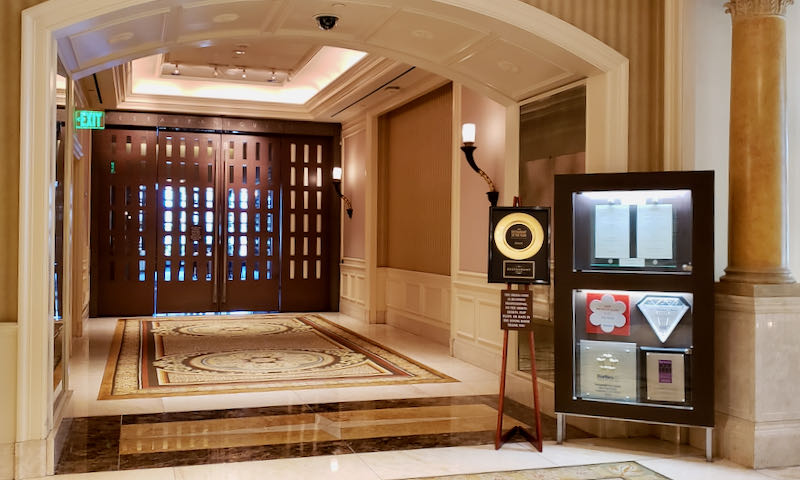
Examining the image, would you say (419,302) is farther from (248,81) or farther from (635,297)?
(635,297)

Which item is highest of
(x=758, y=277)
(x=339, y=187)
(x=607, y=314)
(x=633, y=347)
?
(x=339, y=187)

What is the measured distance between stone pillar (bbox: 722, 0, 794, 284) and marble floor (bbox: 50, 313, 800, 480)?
3.86ft

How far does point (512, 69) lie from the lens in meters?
5.33

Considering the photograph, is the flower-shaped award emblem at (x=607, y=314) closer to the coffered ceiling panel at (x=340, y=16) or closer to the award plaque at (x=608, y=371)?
the award plaque at (x=608, y=371)

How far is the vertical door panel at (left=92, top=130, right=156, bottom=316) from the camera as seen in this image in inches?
437

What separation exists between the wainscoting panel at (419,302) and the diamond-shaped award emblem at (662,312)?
13.7 ft

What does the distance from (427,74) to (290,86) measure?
3552 millimetres

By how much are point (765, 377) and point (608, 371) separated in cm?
85

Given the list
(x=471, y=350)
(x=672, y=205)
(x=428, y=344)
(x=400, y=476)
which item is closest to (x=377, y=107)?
(x=428, y=344)

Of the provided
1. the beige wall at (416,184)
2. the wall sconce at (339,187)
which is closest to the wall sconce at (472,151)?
the beige wall at (416,184)

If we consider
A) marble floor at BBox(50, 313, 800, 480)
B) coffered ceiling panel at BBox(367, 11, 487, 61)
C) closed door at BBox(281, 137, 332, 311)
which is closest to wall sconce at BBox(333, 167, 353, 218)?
closed door at BBox(281, 137, 332, 311)

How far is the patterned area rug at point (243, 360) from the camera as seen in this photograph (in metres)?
6.29

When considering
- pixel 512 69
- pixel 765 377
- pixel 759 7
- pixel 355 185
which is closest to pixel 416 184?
pixel 355 185

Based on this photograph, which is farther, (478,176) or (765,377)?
(478,176)
